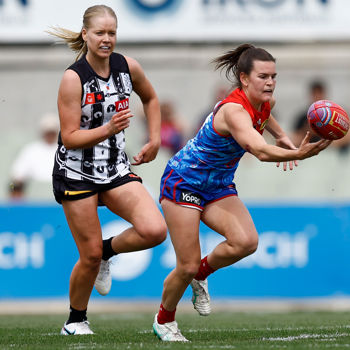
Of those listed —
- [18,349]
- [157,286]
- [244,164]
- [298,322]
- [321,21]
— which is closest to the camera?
[18,349]

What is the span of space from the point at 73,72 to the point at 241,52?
1246mm

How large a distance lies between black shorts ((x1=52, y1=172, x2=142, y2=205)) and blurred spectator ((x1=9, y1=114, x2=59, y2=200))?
496cm

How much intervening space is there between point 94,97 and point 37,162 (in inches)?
211

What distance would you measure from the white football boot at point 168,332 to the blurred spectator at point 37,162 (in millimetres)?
5321

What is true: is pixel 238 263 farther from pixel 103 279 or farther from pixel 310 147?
pixel 310 147

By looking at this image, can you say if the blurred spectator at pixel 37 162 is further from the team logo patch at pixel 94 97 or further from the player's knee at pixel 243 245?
the player's knee at pixel 243 245

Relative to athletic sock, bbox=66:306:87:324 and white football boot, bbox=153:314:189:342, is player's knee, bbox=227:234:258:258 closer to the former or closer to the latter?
white football boot, bbox=153:314:189:342

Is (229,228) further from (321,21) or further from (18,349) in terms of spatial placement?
(321,21)

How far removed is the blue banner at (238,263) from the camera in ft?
33.9

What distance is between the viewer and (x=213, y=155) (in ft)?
21.5

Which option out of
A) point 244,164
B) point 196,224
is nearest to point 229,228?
point 196,224

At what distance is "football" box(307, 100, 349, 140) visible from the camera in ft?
18.9

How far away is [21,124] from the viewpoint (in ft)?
49.2

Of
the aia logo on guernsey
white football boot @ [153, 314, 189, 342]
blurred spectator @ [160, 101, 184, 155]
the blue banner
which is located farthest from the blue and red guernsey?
blurred spectator @ [160, 101, 184, 155]
